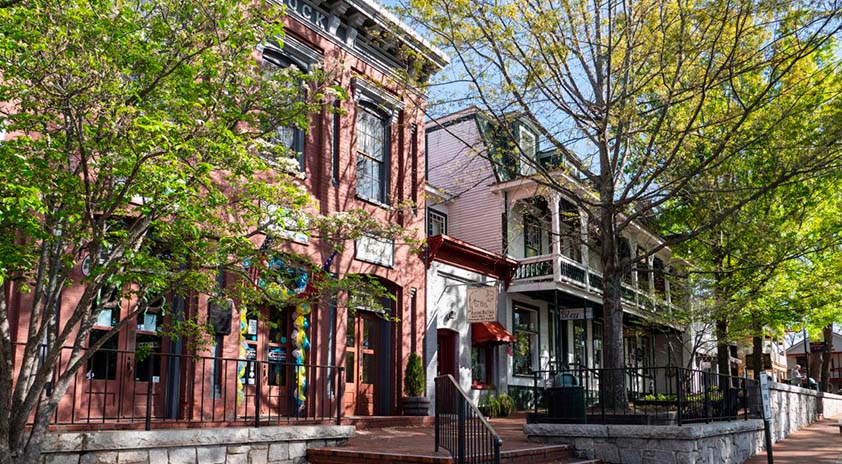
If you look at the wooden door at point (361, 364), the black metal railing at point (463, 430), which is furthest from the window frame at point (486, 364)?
the black metal railing at point (463, 430)

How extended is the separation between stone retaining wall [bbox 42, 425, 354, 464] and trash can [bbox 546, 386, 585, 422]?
130 inches

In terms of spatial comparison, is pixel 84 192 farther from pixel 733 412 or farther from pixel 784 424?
pixel 784 424

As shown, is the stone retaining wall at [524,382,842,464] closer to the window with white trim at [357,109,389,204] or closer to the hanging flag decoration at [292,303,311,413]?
the hanging flag decoration at [292,303,311,413]

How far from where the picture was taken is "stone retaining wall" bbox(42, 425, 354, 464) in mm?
7750

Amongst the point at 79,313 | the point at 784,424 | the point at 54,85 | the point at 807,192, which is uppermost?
the point at 807,192

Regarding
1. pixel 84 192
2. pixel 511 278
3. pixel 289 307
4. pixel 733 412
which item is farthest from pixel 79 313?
pixel 511 278

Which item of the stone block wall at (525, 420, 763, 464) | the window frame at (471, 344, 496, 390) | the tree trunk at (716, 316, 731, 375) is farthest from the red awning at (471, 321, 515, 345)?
the stone block wall at (525, 420, 763, 464)

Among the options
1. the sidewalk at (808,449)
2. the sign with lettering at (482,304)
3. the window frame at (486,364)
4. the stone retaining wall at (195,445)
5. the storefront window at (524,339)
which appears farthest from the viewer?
the storefront window at (524,339)

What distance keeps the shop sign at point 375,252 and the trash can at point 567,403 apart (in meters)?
5.11

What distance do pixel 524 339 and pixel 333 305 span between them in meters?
13.1

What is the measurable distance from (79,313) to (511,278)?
16.5m

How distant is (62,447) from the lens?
763 centimetres

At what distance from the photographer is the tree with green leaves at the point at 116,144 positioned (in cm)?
676

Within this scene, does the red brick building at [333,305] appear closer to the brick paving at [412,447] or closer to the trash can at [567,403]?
the brick paving at [412,447]
